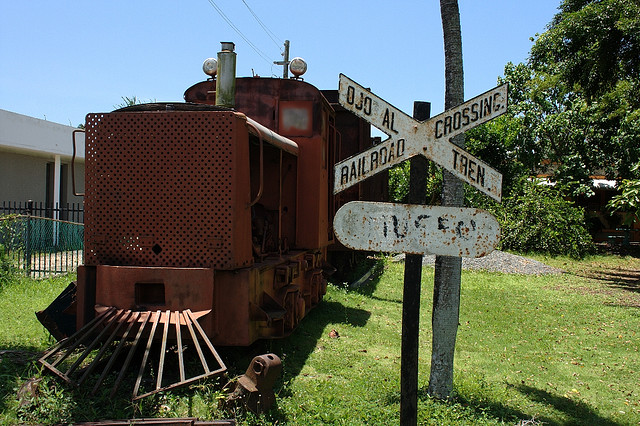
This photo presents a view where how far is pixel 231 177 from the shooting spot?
220 inches

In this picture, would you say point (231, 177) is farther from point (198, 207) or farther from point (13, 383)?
point (13, 383)

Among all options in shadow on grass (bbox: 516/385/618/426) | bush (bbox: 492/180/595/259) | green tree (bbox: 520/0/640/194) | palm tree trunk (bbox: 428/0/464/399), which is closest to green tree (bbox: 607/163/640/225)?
green tree (bbox: 520/0/640/194)

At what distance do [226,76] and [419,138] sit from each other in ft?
13.5

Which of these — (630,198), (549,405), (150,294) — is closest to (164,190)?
(150,294)

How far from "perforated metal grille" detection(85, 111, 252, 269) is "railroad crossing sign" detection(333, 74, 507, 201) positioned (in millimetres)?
2079

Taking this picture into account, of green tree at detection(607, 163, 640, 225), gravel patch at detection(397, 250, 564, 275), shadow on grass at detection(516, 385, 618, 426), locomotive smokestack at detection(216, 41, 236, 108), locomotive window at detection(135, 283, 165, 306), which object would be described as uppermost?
locomotive smokestack at detection(216, 41, 236, 108)

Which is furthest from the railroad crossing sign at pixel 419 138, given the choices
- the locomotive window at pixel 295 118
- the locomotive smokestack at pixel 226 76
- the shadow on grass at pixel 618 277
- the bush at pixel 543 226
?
the bush at pixel 543 226

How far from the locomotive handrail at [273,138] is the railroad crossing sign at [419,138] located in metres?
2.24

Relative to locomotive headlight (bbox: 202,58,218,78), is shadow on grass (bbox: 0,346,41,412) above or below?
below

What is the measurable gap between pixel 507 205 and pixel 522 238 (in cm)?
161

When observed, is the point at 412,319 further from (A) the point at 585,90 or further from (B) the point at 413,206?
(A) the point at 585,90

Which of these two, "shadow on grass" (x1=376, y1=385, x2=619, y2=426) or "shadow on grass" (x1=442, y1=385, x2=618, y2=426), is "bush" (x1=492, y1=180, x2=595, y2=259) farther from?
"shadow on grass" (x1=376, y1=385, x2=619, y2=426)

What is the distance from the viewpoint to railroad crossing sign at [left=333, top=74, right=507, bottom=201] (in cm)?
369

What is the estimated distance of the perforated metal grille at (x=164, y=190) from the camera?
5.62m
